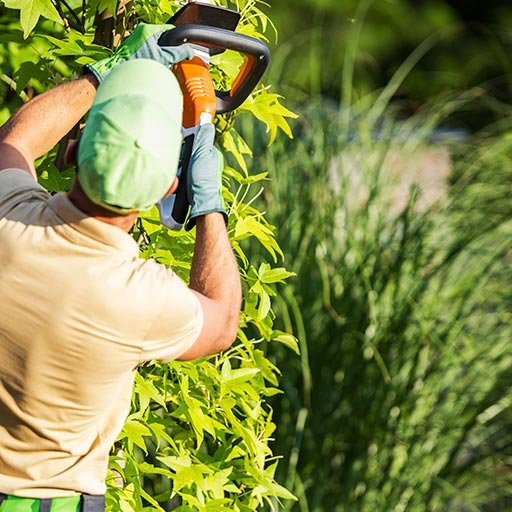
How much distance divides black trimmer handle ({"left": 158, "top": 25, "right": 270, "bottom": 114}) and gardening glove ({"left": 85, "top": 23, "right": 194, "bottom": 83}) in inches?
0.6

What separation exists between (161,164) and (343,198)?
2.25 meters

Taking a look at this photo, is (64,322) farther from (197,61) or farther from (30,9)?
Answer: (30,9)

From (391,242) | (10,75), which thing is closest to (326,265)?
(391,242)

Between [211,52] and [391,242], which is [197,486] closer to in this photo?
[211,52]

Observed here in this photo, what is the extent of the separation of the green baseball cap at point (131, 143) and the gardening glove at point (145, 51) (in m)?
0.24

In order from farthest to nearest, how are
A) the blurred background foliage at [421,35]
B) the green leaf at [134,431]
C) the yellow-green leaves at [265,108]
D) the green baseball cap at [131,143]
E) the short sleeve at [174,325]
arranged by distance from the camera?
the blurred background foliage at [421,35]
the yellow-green leaves at [265,108]
the green leaf at [134,431]
the short sleeve at [174,325]
the green baseball cap at [131,143]

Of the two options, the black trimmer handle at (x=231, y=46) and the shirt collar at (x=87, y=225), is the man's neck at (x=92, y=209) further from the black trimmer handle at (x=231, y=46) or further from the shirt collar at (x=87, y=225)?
the black trimmer handle at (x=231, y=46)

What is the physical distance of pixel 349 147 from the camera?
4.23m

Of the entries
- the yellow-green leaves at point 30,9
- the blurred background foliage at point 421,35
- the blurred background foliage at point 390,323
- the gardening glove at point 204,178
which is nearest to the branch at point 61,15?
the yellow-green leaves at point 30,9

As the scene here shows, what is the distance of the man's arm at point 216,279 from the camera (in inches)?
80.4

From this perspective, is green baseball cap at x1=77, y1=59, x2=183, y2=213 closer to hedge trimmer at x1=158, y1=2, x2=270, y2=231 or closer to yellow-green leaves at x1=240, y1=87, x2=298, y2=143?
hedge trimmer at x1=158, y1=2, x2=270, y2=231

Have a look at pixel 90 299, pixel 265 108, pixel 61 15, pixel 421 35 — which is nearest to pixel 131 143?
pixel 90 299

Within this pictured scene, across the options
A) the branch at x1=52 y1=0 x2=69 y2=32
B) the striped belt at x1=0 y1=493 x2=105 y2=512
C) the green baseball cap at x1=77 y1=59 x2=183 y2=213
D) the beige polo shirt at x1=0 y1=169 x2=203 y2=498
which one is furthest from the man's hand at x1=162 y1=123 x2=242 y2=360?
the branch at x1=52 y1=0 x2=69 y2=32

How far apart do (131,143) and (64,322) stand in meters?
0.32
